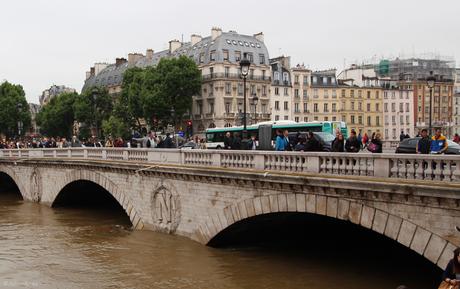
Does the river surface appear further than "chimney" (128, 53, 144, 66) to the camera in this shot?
No

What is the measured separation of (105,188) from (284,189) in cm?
1366

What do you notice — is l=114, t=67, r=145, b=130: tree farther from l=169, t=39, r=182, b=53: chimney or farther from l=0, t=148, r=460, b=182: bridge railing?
l=0, t=148, r=460, b=182: bridge railing

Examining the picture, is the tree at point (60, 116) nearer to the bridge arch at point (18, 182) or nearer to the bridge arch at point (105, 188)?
the bridge arch at point (18, 182)

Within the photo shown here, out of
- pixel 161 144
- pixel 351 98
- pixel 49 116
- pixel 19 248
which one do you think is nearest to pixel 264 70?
pixel 351 98

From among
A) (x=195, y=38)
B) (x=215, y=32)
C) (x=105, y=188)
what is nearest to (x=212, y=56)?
(x=215, y=32)

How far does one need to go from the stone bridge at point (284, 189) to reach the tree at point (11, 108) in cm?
5888

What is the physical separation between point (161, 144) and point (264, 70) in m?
56.8

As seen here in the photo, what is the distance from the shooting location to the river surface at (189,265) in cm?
1662

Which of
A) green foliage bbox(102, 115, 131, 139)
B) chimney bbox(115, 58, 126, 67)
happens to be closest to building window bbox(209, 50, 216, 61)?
green foliage bbox(102, 115, 131, 139)

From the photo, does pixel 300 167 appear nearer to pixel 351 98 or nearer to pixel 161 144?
pixel 161 144

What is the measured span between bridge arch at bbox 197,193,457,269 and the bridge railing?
83cm

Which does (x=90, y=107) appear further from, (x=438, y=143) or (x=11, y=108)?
(x=438, y=143)

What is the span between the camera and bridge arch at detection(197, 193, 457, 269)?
11922 millimetres

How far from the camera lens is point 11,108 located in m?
81.6
